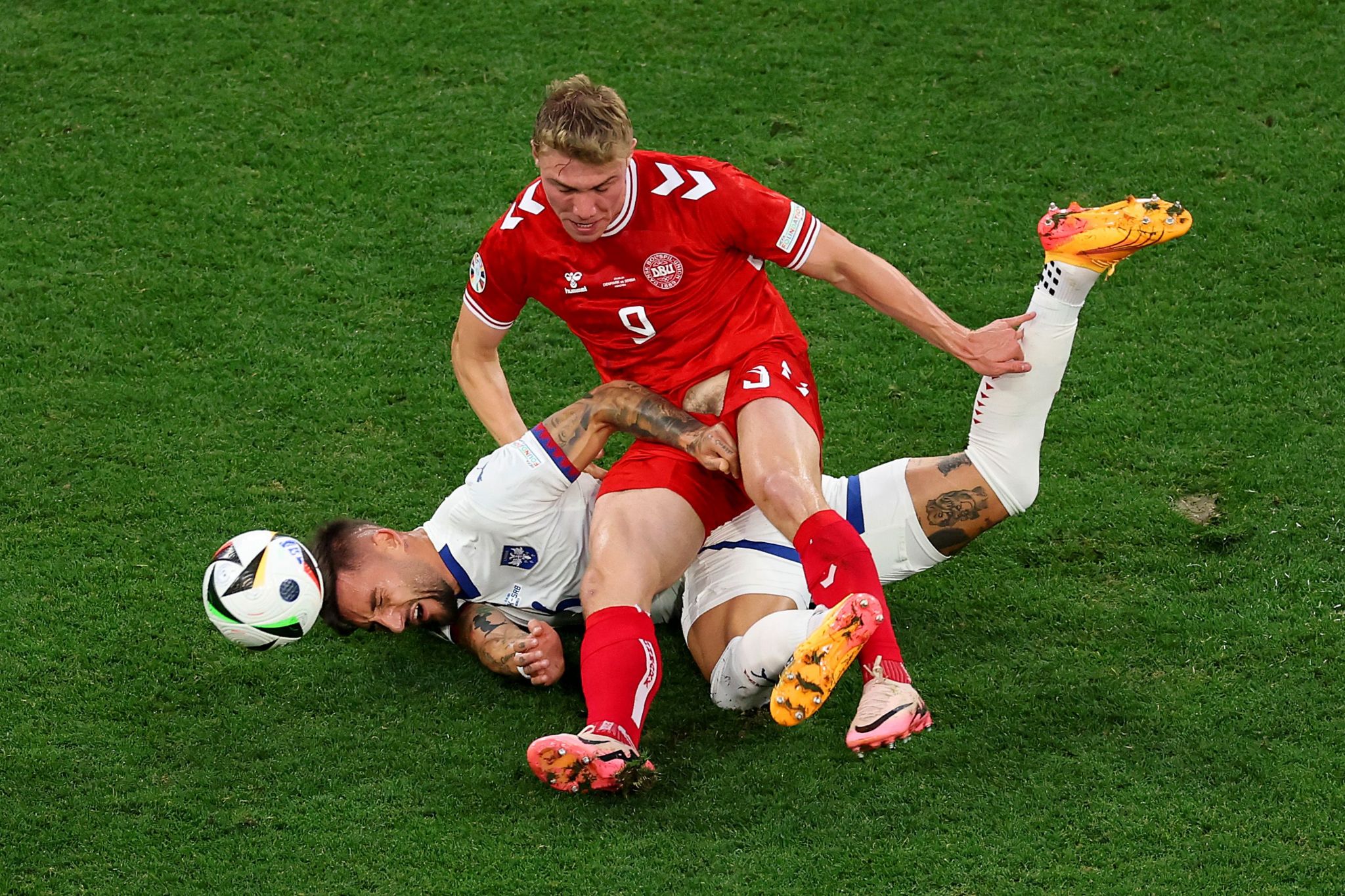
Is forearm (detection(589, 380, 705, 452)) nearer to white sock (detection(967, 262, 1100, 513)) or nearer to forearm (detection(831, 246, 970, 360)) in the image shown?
forearm (detection(831, 246, 970, 360))

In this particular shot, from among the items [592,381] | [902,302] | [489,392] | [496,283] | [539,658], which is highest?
[902,302]

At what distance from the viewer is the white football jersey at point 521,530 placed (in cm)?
428

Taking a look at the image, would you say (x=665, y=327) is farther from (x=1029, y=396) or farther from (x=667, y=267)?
(x=1029, y=396)

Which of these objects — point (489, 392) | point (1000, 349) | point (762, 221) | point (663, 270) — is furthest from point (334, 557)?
point (1000, 349)

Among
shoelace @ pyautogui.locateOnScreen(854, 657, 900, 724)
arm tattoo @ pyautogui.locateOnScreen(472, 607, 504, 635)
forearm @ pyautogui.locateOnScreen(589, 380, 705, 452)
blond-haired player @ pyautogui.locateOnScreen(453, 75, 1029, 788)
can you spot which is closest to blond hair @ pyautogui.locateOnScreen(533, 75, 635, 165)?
blond-haired player @ pyautogui.locateOnScreen(453, 75, 1029, 788)

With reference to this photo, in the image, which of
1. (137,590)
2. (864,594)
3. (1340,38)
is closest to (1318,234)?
(1340,38)

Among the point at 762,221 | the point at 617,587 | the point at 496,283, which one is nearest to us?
the point at 617,587

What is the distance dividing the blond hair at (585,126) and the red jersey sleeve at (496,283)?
44 cm

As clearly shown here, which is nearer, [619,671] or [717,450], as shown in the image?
[619,671]

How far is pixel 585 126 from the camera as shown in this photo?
13.0ft

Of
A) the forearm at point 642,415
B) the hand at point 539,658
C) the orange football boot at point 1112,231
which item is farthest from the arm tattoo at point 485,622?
the orange football boot at point 1112,231

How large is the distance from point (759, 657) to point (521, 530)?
83 cm

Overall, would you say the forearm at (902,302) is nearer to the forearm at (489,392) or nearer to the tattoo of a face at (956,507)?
the tattoo of a face at (956,507)

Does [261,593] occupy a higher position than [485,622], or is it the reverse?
[261,593]
